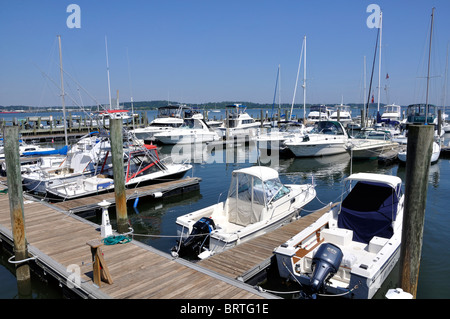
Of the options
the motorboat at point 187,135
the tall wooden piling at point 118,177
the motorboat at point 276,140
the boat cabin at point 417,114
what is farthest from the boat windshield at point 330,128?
the tall wooden piling at point 118,177

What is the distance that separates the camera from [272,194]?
10844mm

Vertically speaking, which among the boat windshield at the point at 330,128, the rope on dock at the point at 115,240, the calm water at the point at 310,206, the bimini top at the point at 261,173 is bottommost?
the calm water at the point at 310,206

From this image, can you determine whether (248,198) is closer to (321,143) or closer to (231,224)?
(231,224)

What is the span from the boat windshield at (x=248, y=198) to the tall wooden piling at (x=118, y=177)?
3.25 meters

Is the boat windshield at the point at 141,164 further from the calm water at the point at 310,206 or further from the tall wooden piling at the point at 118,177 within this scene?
the tall wooden piling at the point at 118,177

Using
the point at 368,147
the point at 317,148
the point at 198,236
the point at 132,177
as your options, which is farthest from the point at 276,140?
the point at 198,236

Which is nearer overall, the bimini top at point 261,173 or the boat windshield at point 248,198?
the bimini top at point 261,173

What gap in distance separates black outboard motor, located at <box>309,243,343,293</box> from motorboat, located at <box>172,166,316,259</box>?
2.60m

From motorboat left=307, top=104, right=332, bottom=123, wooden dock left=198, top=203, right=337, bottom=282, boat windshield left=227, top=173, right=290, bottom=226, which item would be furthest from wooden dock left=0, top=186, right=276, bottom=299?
motorboat left=307, top=104, right=332, bottom=123

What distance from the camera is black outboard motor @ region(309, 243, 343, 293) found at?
6.95 meters

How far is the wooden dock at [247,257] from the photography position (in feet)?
25.5
